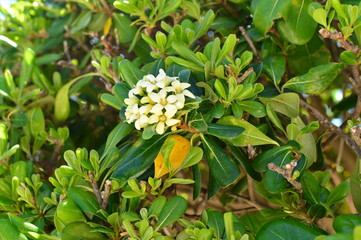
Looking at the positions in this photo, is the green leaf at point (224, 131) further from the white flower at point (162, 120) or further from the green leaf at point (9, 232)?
the green leaf at point (9, 232)

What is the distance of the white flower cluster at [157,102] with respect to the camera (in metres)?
1.07

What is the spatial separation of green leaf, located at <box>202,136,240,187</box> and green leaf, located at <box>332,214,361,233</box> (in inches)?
10.4

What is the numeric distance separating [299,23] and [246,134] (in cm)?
39

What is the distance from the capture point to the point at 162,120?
42.5 inches

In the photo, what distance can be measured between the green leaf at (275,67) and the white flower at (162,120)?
1.26 ft

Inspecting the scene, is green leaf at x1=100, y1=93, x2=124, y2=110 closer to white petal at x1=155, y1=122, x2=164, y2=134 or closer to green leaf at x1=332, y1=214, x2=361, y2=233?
white petal at x1=155, y1=122, x2=164, y2=134

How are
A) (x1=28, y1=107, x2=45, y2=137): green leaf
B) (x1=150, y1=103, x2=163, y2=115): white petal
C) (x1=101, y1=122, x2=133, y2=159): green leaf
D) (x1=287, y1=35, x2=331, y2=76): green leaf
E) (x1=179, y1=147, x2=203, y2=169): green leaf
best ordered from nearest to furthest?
(x1=150, y1=103, x2=163, y2=115): white petal, (x1=179, y1=147, x2=203, y2=169): green leaf, (x1=101, y1=122, x2=133, y2=159): green leaf, (x1=287, y1=35, x2=331, y2=76): green leaf, (x1=28, y1=107, x2=45, y2=137): green leaf

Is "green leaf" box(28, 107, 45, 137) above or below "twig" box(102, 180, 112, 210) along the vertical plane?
below

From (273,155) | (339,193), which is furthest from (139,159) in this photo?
(339,193)

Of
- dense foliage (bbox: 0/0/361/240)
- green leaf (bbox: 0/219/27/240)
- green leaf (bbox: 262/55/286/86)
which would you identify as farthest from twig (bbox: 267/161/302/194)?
green leaf (bbox: 0/219/27/240)

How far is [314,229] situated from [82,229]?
1.66ft

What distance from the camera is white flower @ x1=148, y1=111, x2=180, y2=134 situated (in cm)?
107

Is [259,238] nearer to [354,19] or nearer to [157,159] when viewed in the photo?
[157,159]

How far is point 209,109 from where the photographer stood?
1199 millimetres
